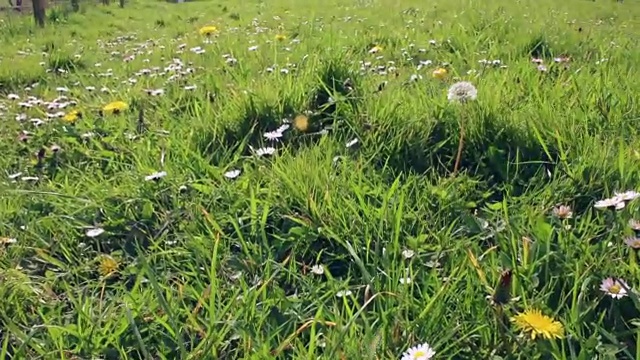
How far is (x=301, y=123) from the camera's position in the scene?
2.62m

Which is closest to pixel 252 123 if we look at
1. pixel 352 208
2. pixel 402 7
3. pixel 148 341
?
pixel 352 208

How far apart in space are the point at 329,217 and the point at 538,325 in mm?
785

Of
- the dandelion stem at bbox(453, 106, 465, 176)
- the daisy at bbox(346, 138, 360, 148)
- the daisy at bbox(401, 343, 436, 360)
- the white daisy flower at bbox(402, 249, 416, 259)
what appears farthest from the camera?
the daisy at bbox(346, 138, 360, 148)

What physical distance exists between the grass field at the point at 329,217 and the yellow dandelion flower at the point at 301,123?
0.4 inches

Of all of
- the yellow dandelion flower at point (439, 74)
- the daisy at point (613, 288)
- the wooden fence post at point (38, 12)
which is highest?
the daisy at point (613, 288)

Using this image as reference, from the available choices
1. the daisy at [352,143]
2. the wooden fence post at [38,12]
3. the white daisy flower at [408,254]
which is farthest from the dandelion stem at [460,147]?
the wooden fence post at [38,12]

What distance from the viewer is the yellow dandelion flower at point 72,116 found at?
3010mm

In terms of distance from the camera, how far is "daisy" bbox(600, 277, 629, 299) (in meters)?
1.37

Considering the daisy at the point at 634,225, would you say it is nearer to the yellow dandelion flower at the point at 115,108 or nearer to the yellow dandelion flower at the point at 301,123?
the yellow dandelion flower at the point at 301,123

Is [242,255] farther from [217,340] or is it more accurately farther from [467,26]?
[467,26]

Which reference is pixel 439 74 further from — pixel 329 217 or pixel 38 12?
pixel 38 12

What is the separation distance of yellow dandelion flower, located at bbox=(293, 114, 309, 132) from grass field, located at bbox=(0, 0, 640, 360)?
11 millimetres

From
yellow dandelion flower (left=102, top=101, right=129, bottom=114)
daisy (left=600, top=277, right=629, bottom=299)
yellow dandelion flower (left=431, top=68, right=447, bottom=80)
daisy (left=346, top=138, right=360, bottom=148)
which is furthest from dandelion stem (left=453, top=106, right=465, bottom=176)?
yellow dandelion flower (left=102, top=101, right=129, bottom=114)

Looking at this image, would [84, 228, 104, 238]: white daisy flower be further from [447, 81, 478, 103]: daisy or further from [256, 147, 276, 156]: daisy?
[447, 81, 478, 103]: daisy
